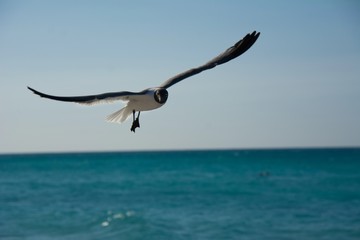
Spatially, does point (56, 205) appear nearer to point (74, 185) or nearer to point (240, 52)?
point (74, 185)

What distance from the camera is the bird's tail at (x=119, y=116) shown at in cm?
880

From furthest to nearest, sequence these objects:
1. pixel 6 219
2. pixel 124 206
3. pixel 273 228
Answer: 1. pixel 124 206
2. pixel 6 219
3. pixel 273 228

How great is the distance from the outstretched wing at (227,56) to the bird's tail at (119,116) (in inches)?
34.4

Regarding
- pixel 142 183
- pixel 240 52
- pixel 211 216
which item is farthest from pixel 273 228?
pixel 142 183

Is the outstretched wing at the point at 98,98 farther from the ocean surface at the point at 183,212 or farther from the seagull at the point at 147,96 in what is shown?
the ocean surface at the point at 183,212

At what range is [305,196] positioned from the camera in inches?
1427

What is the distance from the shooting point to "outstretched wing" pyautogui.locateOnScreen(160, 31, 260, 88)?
8.33m

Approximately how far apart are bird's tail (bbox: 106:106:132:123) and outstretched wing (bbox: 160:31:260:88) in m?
0.87

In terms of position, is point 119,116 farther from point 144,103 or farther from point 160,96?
point 160,96

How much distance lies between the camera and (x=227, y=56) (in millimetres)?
8805

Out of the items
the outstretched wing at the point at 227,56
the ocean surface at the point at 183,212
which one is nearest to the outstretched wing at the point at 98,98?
the outstretched wing at the point at 227,56

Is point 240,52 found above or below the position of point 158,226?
above

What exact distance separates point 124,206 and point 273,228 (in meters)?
10.2

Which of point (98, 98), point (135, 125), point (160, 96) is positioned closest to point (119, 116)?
point (135, 125)
